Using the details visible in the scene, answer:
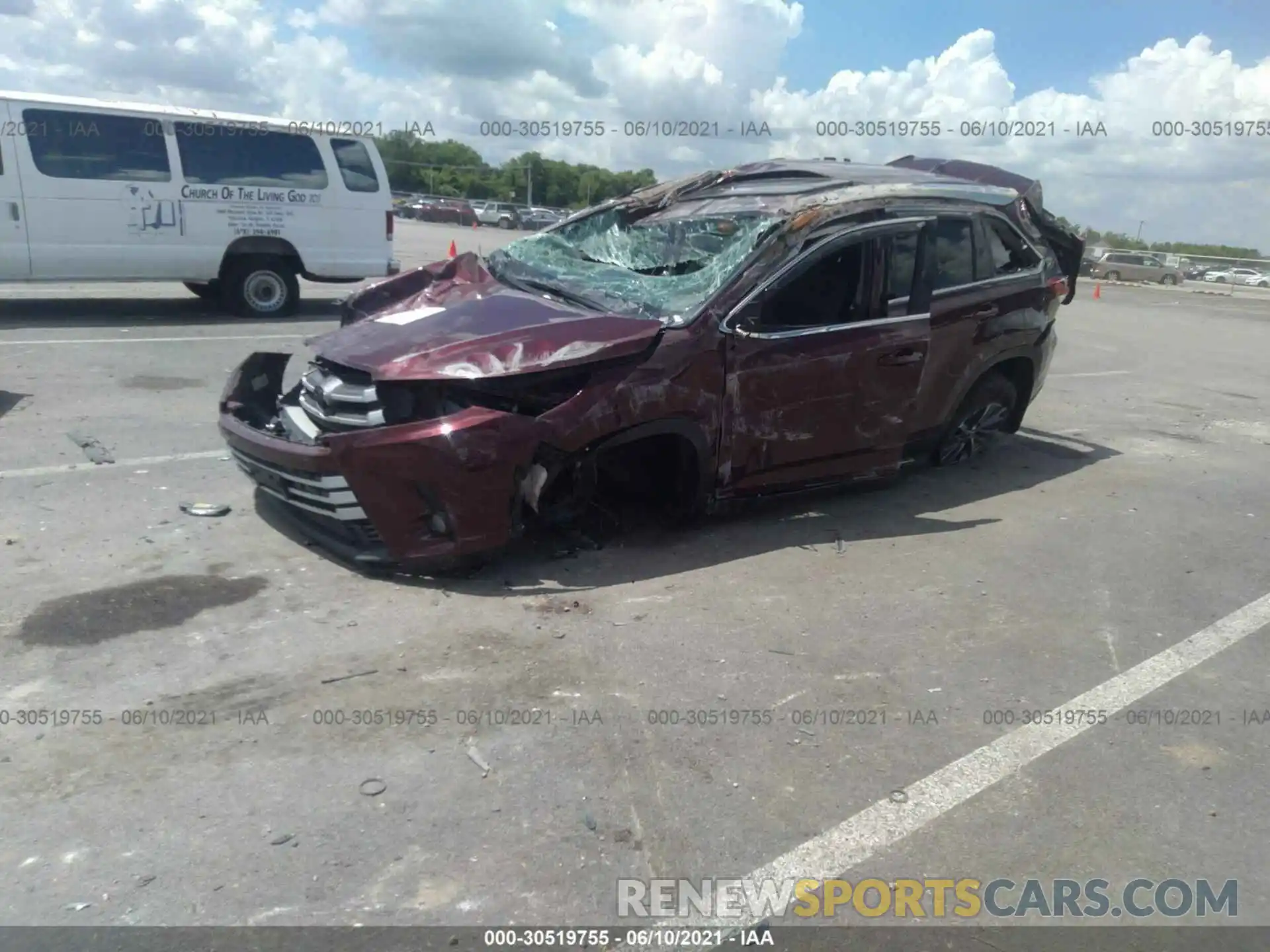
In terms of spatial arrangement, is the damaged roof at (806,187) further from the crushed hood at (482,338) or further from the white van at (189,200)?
the white van at (189,200)

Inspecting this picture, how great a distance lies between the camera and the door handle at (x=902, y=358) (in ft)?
18.6

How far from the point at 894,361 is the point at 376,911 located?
4088 mm

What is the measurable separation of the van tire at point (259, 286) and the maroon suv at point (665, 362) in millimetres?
6274

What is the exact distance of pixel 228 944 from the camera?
8.34ft

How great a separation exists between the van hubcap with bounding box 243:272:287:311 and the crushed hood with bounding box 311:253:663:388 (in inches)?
272

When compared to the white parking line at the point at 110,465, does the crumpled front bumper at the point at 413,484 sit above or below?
above

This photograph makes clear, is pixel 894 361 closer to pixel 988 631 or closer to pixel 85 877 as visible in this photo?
pixel 988 631

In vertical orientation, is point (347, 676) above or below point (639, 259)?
below

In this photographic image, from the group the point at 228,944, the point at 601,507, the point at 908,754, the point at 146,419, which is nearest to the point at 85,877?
the point at 228,944

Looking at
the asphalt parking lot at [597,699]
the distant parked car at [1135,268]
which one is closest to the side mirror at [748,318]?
the asphalt parking lot at [597,699]

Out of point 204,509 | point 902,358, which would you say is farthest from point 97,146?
point 902,358

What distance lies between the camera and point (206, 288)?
40.7ft

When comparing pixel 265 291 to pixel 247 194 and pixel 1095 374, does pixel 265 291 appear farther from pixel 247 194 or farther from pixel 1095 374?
pixel 1095 374

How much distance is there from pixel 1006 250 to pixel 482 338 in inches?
151
